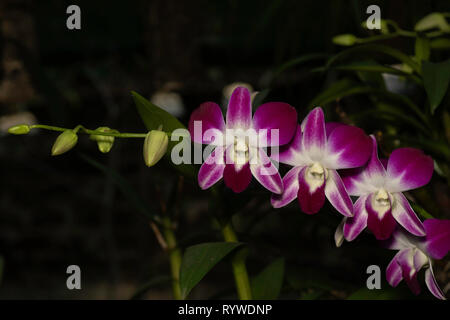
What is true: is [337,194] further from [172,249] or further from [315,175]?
[172,249]

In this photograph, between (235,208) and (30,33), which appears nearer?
(235,208)

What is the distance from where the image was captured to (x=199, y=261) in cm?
38

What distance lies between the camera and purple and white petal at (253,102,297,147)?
310mm

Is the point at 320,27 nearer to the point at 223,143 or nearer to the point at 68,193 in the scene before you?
the point at 223,143

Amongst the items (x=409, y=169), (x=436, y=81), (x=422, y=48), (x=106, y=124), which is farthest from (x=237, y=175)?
(x=106, y=124)

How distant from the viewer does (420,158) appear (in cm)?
33

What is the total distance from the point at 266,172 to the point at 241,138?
0.03m

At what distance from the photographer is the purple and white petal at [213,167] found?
32 centimetres

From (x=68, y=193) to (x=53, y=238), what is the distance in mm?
197

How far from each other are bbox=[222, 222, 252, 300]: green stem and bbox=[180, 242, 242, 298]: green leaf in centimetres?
5

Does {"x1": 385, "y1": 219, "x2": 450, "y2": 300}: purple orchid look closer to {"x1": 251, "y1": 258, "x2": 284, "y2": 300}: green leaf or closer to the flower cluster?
the flower cluster

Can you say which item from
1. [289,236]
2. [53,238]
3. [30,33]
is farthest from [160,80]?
[289,236]

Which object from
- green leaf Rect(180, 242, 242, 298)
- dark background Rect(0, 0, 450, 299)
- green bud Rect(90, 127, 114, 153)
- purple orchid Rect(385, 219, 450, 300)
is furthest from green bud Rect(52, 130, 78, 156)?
dark background Rect(0, 0, 450, 299)

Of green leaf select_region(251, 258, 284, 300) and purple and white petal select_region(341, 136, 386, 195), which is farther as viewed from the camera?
green leaf select_region(251, 258, 284, 300)
